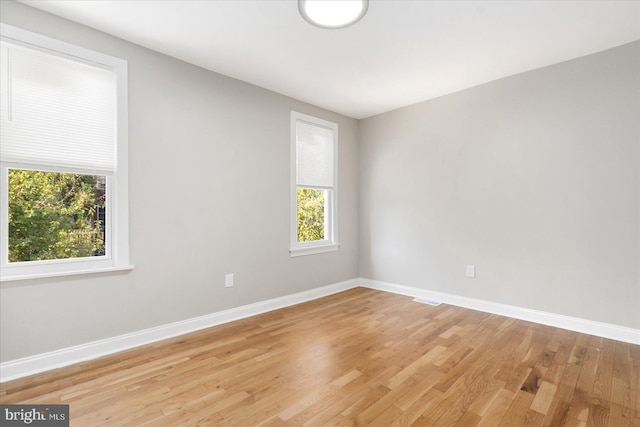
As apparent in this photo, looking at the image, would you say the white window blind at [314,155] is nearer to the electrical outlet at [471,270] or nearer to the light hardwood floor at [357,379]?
the light hardwood floor at [357,379]

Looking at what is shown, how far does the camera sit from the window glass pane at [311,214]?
13.5ft

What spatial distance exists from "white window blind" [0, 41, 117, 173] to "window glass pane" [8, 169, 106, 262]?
0.43 feet

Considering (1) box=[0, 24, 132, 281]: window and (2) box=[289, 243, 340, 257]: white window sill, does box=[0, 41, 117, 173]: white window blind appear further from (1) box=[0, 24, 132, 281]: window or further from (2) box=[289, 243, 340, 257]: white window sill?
(2) box=[289, 243, 340, 257]: white window sill

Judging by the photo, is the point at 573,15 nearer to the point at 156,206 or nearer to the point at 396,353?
the point at 396,353

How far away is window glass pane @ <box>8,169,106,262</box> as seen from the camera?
2154mm

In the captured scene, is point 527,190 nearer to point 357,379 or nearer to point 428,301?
point 428,301

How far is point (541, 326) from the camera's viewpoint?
3014 mm

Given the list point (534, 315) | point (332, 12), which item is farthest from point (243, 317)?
point (534, 315)

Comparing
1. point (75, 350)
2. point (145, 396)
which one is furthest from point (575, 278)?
point (75, 350)

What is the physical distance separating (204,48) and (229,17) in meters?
0.54

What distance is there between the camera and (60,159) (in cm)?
225

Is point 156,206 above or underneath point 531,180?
underneath

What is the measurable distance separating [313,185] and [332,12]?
2.25 m

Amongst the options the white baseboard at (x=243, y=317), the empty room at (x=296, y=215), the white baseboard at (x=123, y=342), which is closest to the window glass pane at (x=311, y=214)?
the empty room at (x=296, y=215)
